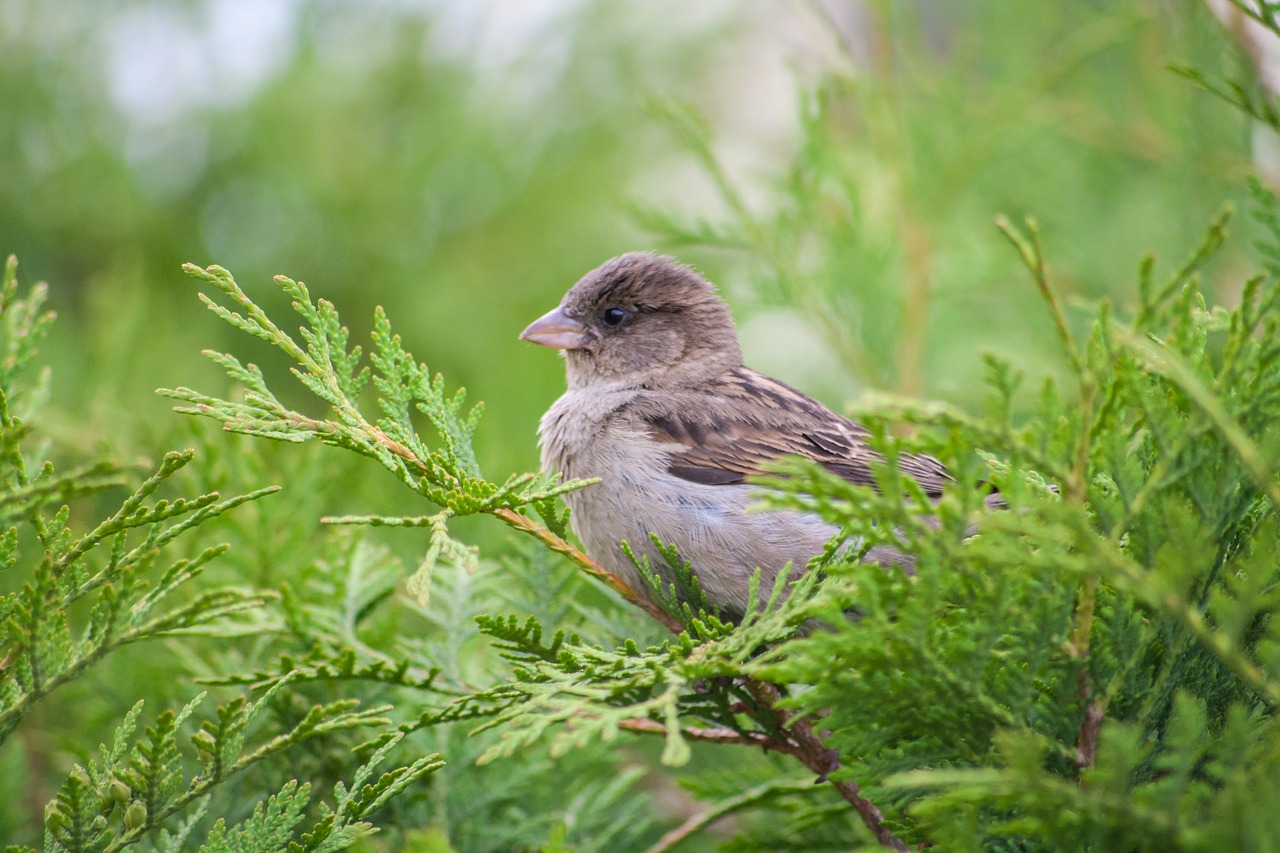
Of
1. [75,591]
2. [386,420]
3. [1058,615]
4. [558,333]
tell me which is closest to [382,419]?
[386,420]

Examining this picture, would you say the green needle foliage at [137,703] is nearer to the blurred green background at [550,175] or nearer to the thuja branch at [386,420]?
the thuja branch at [386,420]

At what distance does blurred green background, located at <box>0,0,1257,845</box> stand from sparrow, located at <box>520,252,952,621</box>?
13.3 inches

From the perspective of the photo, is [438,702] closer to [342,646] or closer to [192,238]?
[342,646]

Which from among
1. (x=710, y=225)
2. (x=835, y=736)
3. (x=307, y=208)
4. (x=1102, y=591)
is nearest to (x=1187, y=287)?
(x=1102, y=591)

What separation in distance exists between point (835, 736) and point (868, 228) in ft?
9.59

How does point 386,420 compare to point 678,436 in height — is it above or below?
above

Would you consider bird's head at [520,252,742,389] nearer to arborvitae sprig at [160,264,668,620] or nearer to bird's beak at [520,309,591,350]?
bird's beak at [520,309,591,350]

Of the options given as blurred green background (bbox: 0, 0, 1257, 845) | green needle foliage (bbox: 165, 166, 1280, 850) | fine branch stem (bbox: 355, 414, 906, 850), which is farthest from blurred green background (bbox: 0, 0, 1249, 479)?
green needle foliage (bbox: 165, 166, 1280, 850)

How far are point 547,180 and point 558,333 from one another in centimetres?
201

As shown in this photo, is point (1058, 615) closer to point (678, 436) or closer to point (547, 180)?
point (678, 436)

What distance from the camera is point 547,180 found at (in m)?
5.46

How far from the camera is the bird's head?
3.67m

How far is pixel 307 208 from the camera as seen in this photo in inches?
195

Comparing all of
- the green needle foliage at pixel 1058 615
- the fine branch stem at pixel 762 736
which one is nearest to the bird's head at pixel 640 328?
the fine branch stem at pixel 762 736
